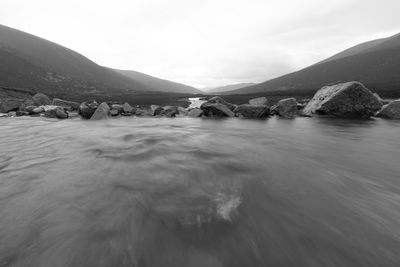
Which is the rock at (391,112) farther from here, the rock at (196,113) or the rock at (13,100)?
the rock at (13,100)

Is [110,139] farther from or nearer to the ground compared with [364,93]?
nearer to the ground

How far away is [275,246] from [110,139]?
10.1 meters

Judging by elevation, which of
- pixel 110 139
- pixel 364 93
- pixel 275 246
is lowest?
pixel 110 139

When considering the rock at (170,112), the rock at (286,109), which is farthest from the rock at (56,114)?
the rock at (286,109)

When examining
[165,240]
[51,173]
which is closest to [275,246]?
[165,240]

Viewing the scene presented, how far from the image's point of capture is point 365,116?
19922 mm

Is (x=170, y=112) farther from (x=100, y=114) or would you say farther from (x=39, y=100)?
(x=39, y=100)

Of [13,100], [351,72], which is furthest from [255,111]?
[351,72]

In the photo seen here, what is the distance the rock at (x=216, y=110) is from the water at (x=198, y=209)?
14769 mm

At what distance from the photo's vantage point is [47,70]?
122 meters

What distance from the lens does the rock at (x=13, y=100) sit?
92.0 ft

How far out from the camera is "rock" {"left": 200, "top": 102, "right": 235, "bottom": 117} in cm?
2288

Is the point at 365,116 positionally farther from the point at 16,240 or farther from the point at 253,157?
the point at 16,240

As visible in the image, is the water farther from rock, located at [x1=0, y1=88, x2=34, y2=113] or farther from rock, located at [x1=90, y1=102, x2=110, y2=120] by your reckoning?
rock, located at [x1=0, y1=88, x2=34, y2=113]
